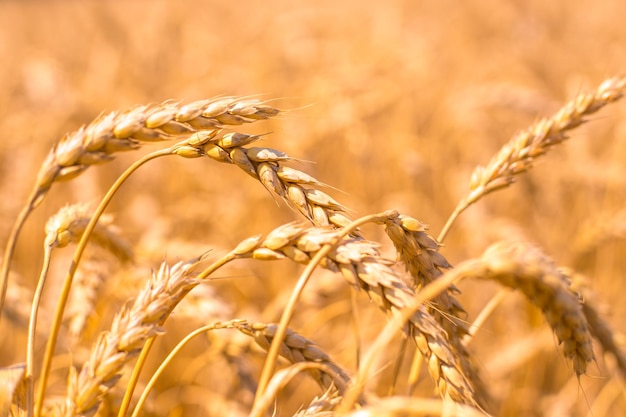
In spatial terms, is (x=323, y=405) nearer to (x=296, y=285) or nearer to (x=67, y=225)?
(x=296, y=285)

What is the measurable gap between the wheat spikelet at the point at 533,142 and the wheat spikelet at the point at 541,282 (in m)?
0.39

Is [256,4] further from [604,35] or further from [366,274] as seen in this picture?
[366,274]

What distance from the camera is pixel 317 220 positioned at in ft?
3.44

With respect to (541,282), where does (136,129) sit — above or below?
above

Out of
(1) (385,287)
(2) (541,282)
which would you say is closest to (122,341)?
(1) (385,287)

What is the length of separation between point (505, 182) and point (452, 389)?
0.57 meters

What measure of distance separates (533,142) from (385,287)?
28.3 inches

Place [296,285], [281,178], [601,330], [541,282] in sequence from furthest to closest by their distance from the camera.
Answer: [601,330]
[281,178]
[296,285]
[541,282]

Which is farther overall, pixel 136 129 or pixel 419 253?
pixel 136 129

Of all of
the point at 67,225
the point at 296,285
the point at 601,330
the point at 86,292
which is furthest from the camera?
the point at 86,292

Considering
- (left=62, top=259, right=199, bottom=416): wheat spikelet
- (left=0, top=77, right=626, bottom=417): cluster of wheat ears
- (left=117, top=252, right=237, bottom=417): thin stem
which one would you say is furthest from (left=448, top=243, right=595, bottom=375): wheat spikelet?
(left=62, top=259, right=199, bottom=416): wheat spikelet

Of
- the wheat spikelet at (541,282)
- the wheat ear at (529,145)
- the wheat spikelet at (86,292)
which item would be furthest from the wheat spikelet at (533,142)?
the wheat spikelet at (86,292)

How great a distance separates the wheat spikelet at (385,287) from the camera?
37.0 inches

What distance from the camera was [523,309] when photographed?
3.02m
